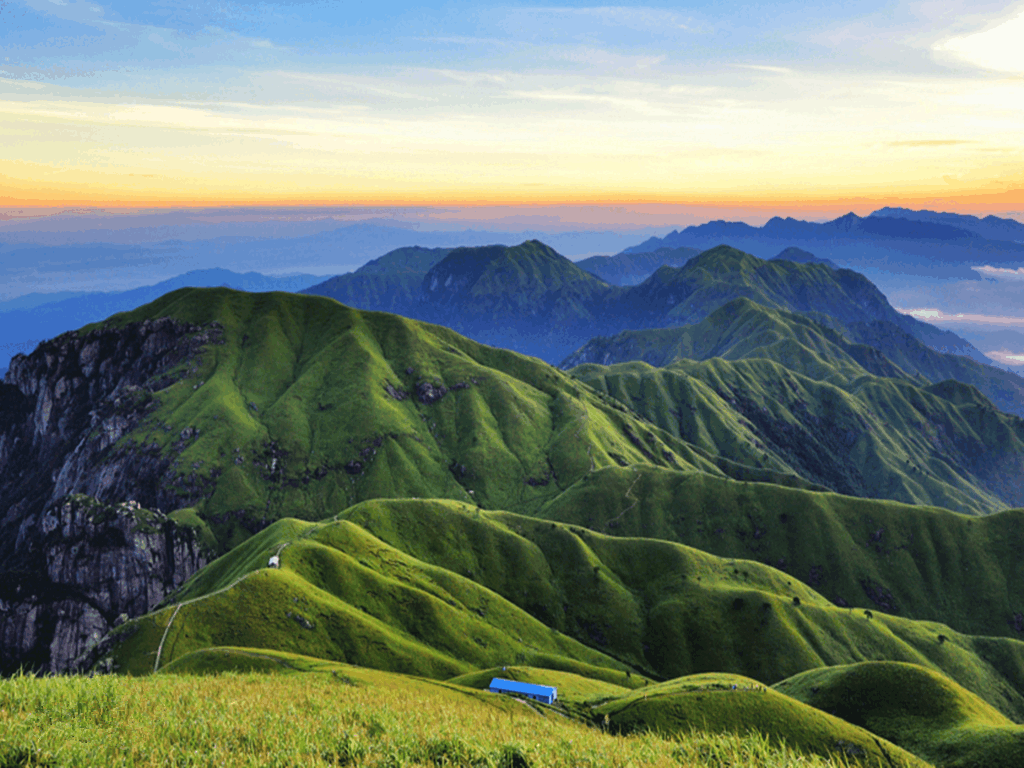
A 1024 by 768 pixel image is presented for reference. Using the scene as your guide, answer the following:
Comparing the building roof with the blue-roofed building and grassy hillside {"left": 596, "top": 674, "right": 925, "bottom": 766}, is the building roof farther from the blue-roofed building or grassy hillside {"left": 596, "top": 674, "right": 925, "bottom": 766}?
grassy hillside {"left": 596, "top": 674, "right": 925, "bottom": 766}

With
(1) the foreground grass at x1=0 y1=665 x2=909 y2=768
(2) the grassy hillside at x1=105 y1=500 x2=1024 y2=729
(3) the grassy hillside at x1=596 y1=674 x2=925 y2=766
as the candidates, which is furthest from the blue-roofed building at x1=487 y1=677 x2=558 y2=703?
(1) the foreground grass at x1=0 y1=665 x2=909 y2=768

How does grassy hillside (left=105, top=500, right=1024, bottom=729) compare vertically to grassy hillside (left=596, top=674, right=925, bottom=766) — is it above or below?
below

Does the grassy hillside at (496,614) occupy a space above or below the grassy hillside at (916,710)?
below

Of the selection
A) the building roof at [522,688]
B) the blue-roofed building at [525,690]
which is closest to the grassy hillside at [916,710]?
the blue-roofed building at [525,690]

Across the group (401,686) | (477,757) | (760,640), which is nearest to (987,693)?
(760,640)

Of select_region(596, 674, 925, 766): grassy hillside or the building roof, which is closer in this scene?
select_region(596, 674, 925, 766): grassy hillside

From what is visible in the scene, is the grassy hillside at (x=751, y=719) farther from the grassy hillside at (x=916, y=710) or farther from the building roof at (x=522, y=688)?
the grassy hillside at (x=916, y=710)

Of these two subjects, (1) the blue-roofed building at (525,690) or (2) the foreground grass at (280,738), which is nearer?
(2) the foreground grass at (280,738)

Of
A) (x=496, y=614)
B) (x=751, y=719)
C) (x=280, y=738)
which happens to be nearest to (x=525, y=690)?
(x=751, y=719)
